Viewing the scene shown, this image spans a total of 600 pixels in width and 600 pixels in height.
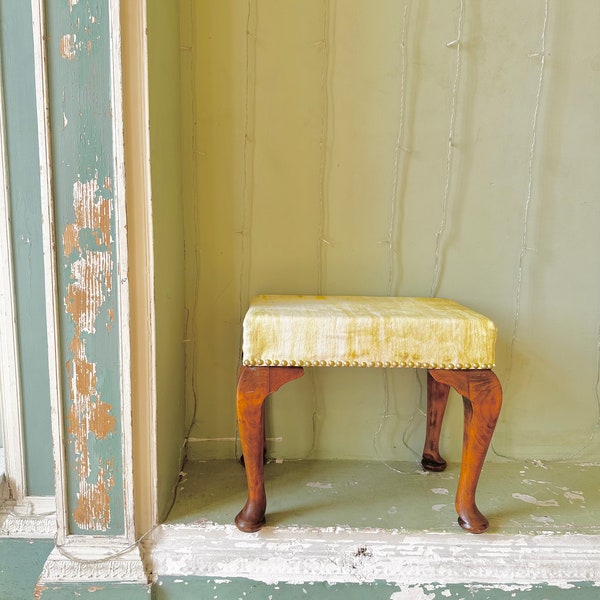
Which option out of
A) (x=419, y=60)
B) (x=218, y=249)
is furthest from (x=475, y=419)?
(x=419, y=60)

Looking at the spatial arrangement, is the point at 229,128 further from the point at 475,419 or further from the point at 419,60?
the point at 475,419

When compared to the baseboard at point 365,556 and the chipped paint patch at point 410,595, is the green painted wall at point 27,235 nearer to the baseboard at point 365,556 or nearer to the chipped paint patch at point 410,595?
the baseboard at point 365,556

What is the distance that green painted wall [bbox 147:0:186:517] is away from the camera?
105 centimetres

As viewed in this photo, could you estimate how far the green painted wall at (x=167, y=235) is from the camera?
1.05 m

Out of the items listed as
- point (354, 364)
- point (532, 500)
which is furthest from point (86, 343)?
point (532, 500)

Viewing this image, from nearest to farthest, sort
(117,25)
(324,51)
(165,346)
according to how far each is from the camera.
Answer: (117,25)
(165,346)
(324,51)

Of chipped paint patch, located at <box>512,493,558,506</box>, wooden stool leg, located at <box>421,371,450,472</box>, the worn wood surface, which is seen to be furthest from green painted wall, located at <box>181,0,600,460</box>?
the worn wood surface

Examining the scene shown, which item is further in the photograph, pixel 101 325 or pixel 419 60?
pixel 419 60

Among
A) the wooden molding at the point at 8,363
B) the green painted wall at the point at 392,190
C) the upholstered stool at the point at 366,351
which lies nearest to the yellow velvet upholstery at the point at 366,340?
the upholstered stool at the point at 366,351

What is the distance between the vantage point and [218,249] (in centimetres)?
140

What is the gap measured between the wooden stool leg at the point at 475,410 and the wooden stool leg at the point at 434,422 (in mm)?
255

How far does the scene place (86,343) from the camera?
1.02 metres

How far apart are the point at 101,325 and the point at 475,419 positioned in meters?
0.81

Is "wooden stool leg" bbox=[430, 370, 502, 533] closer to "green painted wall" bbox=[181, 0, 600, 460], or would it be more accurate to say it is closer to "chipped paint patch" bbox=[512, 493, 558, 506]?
"chipped paint patch" bbox=[512, 493, 558, 506]
